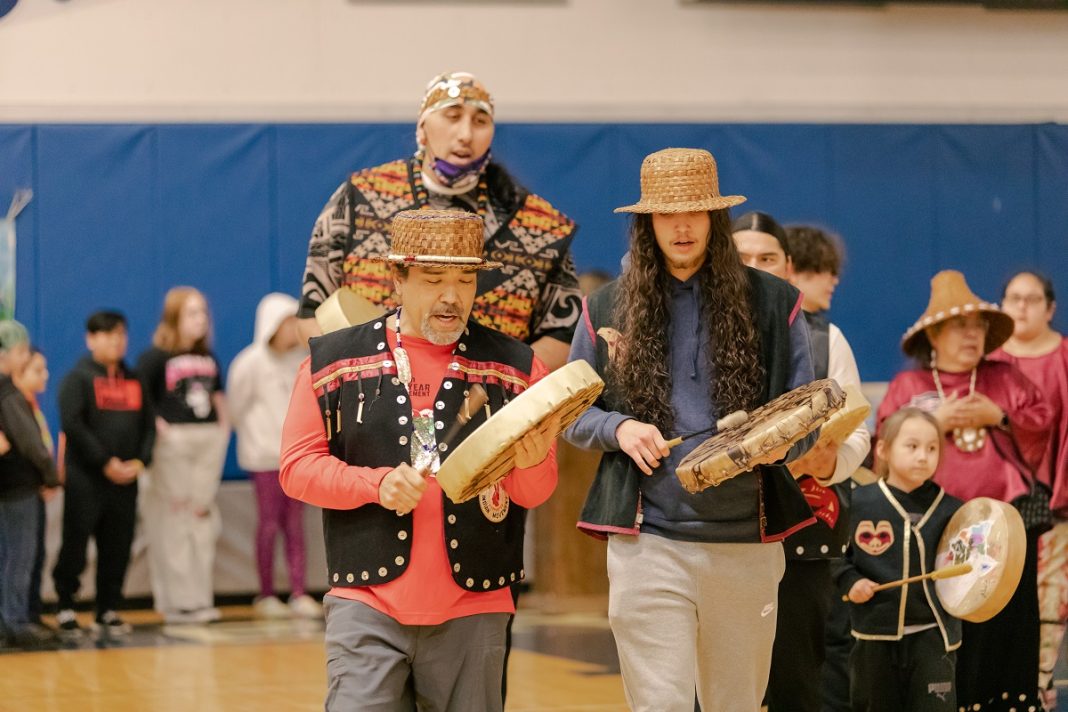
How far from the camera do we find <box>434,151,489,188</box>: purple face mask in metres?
4.86

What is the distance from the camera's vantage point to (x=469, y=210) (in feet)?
16.0

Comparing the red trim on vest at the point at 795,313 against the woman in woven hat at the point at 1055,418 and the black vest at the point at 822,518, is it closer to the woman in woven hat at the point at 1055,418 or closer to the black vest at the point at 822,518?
the black vest at the point at 822,518

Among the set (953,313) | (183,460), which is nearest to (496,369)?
(953,313)

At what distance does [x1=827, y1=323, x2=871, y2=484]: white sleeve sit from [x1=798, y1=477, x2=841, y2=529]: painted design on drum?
80mm

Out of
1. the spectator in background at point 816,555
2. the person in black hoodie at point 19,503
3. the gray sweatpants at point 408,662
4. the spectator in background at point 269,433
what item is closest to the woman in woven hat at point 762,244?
the spectator in background at point 816,555

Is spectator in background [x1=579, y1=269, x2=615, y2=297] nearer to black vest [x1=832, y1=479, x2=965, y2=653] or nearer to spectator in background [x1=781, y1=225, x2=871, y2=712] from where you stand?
black vest [x1=832, y1=479, x2=965, y2=653]

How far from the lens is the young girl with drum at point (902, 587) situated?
17.9 ft

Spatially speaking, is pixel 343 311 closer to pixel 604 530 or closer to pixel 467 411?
pixel 467 411

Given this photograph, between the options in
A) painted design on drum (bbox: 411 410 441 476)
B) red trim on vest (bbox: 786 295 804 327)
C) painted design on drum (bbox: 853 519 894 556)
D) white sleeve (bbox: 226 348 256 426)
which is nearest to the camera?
painted design on drum (bbox: 411 410 441 476)

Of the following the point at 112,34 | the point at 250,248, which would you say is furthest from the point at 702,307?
the point at 112,34

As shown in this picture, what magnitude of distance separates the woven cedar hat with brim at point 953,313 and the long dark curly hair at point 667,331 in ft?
7.42

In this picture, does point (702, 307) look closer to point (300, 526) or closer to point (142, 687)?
point (142, 687)

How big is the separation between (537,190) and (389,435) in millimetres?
7883

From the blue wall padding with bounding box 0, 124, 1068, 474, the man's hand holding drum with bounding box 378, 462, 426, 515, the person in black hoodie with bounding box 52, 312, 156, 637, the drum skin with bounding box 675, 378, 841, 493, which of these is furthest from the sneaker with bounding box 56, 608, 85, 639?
the drum skin with bounding box 675, 378, 841, 493
